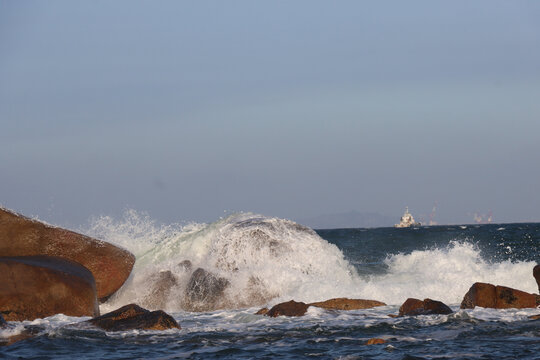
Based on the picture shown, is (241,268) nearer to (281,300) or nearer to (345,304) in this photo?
(281,300)

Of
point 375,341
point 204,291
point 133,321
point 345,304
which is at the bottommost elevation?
point 375,341

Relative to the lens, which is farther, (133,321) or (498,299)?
(498,299)

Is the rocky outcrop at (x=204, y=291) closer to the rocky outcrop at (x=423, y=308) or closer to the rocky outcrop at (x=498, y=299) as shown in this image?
the rocky outcrop at (x=423, y=308)

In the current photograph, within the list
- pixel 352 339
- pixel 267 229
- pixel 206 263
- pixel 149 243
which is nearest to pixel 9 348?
pixel 352 339

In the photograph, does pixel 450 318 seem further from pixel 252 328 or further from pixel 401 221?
pixel 401 221

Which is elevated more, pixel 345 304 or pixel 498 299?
pixel 345 304

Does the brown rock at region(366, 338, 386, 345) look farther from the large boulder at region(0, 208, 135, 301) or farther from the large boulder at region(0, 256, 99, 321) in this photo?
the large boulder at region(0, 208, 135, 301)

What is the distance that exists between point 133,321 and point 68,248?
5094 millimetres

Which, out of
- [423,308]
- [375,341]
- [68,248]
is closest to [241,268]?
[68,248]

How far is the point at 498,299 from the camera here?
1398cm

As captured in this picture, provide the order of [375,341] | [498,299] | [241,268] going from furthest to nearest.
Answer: [241,268], [498,299], [375,341]

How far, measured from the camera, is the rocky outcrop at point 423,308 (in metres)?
13.3

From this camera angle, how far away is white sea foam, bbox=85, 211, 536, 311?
17.2 meters

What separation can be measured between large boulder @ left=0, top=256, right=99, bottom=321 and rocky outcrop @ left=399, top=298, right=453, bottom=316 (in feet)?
21.3
